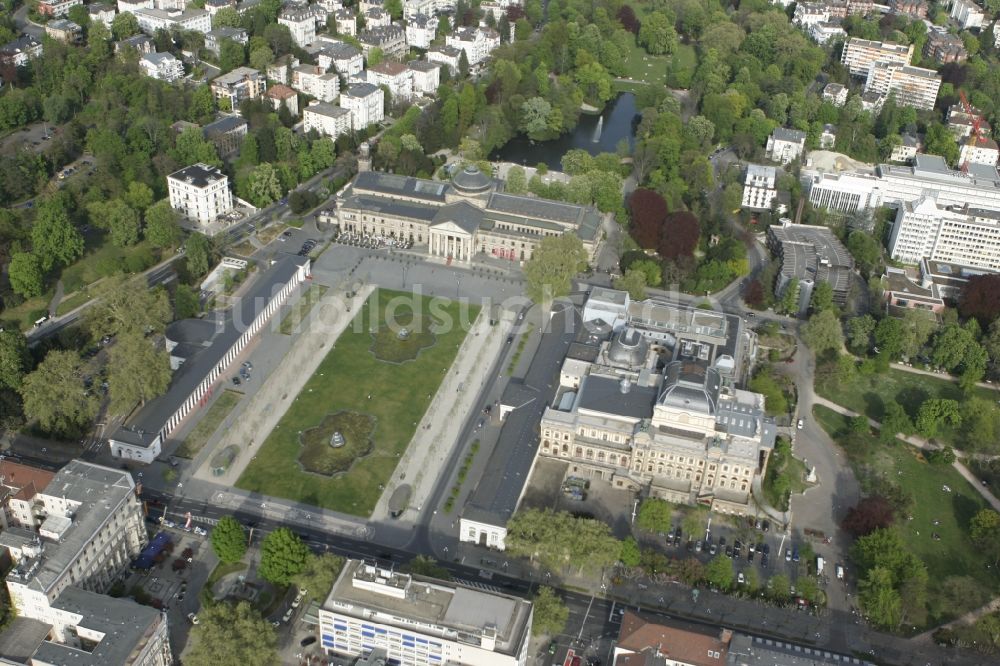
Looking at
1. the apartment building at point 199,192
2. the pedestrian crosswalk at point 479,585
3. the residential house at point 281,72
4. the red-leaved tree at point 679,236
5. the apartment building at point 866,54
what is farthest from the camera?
the apartment building at point 866,54

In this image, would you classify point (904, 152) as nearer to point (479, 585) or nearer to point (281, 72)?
point (281, 72)

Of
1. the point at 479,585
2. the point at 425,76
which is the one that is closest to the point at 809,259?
the point at 479,585

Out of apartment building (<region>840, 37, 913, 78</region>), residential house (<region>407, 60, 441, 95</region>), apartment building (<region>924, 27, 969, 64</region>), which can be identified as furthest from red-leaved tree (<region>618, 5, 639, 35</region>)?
apartment building (<region>924, 27, 969, 64</region>)

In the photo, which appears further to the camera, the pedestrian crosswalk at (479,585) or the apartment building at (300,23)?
the apartment building at (300,23)

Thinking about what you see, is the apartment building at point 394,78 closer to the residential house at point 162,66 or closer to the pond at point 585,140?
the pond at point 585,140

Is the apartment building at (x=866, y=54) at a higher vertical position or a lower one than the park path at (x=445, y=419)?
higher

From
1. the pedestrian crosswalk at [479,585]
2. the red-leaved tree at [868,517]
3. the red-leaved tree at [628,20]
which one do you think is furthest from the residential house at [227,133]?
the red-leaved tree at [868,517]
